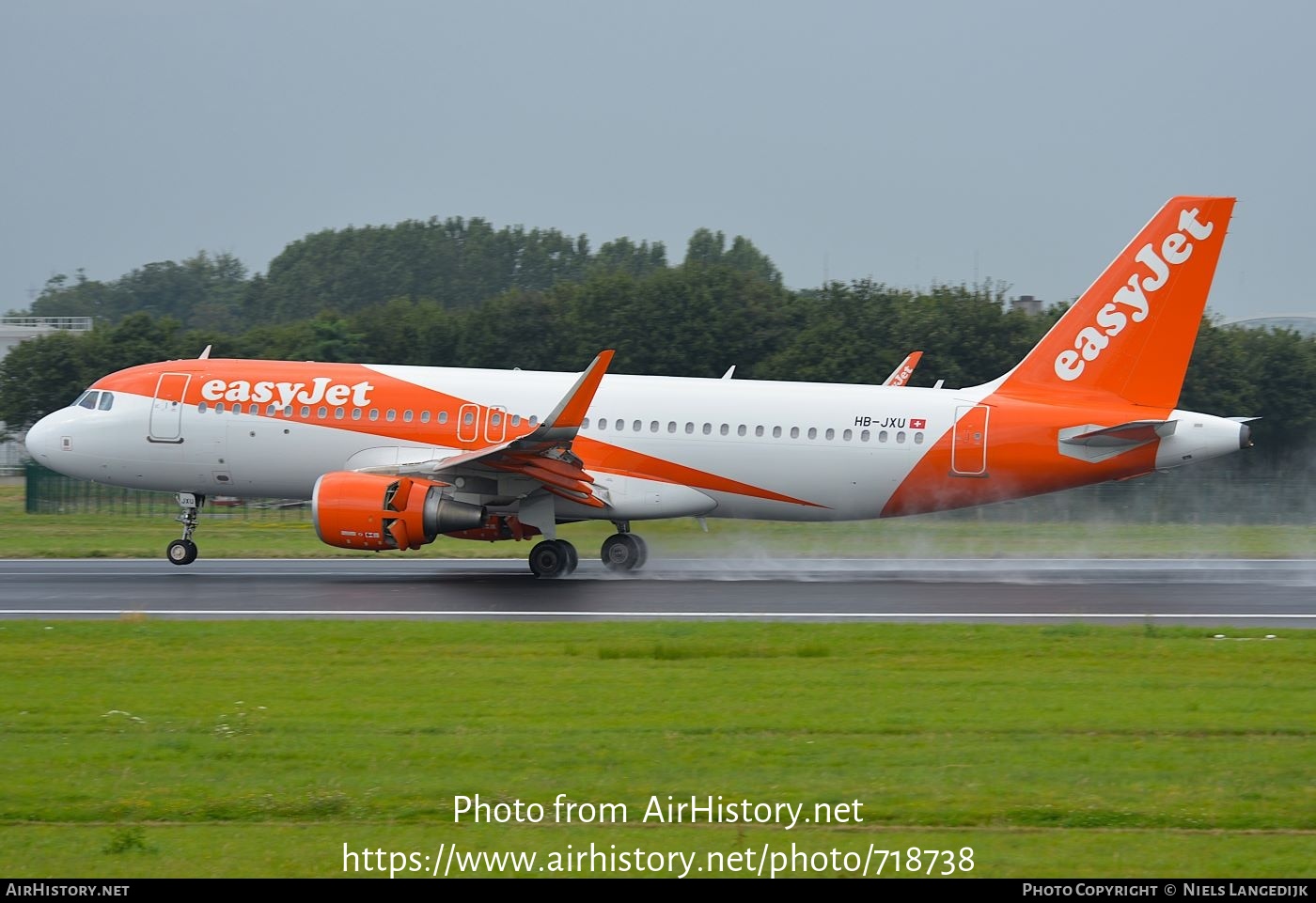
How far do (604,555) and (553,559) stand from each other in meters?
1.47

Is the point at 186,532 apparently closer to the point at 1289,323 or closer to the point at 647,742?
the point at 647,742

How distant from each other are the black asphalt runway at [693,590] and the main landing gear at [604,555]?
282 millimetres

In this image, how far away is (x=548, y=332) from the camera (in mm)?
57875

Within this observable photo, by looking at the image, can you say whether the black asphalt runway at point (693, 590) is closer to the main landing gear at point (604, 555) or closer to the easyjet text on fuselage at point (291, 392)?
the main landing gear at point (604, 555)

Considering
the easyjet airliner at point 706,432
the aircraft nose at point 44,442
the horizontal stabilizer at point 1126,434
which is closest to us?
the horizontal stabilizer at point 1126,434

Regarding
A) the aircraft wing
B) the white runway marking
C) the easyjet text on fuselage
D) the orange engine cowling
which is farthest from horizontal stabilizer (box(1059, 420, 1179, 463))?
the easyjet text on fuselage

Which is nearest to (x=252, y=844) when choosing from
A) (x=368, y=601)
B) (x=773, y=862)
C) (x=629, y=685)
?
(x=773, y=862)

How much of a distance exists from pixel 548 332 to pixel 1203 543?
3097 centimetres

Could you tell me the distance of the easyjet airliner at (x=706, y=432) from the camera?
23141mm

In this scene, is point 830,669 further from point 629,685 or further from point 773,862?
point 773,862

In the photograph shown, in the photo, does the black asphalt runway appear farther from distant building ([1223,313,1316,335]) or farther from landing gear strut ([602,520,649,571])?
distant building ([1223,313,1316,335])

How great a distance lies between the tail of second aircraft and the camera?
76.4 ft

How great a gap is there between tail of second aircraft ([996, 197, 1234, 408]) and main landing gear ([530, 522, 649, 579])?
7.59 meters

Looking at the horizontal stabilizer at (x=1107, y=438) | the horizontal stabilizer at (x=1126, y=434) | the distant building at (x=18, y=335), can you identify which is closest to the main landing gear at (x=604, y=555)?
the horizontal stabilizer at (x=1107, y=438)
